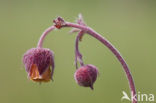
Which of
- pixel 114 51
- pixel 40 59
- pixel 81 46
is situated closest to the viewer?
pixel 114 51

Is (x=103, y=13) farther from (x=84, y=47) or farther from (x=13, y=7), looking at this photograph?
(x=84, y=47)

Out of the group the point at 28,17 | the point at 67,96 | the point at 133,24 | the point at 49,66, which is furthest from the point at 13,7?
the point at 49,66

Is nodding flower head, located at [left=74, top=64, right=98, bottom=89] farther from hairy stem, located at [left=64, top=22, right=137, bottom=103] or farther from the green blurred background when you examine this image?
the green blurred background

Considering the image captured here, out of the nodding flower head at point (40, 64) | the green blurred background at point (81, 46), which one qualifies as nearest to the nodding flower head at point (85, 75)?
the nodding flower head at point (40, 64)

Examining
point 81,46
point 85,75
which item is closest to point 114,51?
point 85,75

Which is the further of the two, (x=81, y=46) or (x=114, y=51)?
(x=81, y=46)

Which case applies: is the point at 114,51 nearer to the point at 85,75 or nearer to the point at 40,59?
the point at 85,75

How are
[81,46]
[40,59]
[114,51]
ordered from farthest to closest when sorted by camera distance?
[81,46], [40,59], [114,51]
